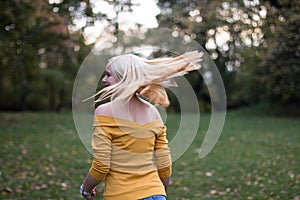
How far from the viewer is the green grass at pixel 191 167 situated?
6.80 metres

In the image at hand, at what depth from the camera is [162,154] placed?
2.71m

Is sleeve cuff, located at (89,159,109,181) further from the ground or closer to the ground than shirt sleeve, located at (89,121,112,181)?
closer to the ground

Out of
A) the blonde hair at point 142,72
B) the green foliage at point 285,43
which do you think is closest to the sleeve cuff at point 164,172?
the blonde hair at point 142,72

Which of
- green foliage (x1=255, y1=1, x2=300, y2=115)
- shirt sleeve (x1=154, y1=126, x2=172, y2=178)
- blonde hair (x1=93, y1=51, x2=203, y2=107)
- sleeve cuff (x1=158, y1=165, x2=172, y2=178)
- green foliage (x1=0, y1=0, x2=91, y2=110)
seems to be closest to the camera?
blonde hair (x1=93, y1=51, x2=203, y2=107)

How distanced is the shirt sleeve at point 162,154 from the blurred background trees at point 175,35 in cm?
149

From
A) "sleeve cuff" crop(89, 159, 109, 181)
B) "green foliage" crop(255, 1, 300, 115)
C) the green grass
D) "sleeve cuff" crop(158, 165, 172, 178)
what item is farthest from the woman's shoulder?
"green foliage" crop(255, 1, 300, 115)

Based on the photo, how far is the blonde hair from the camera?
2367mm

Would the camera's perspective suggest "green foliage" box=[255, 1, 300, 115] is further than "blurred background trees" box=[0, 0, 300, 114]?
No

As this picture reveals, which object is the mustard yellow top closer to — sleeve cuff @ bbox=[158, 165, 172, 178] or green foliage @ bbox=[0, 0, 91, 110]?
sleeve cuff @ bbox=[158, 165, 172, 178]

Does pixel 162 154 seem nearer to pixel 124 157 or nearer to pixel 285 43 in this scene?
pixel 124 157

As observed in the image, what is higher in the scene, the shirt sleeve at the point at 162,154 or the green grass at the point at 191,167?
the shirt sleeve at the point at 162,154

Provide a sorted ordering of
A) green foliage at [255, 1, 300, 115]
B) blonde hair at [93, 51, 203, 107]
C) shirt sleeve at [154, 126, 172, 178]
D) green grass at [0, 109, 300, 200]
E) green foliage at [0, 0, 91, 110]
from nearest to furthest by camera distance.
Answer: blonde hair at [93, 51, 203, 107] → shirt sleeve at [154, 126, 172, 178] → green foliage at [255, 1, 300, 115] → green grass at [0, 109, 300, 200] → green foliage at [0, 0, 91, 110]

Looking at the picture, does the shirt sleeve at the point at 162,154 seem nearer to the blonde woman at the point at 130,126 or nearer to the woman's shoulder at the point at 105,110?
the blonde woman at the point at 130,126

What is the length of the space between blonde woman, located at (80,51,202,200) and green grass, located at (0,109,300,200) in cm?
324
